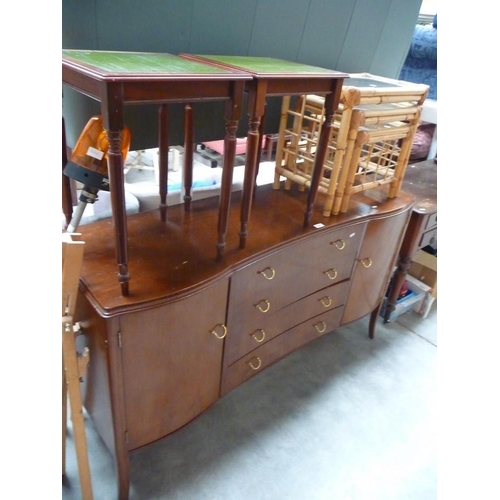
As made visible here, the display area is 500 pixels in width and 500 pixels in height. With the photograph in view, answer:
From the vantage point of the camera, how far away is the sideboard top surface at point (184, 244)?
94 centimetres

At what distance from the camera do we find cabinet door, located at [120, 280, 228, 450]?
0.97m

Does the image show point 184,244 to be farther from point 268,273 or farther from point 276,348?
point 276,348

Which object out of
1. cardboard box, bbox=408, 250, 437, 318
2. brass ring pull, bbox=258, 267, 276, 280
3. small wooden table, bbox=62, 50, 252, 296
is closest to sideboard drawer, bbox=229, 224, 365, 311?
brass ring pull, bbox=258, 267, 276, 280

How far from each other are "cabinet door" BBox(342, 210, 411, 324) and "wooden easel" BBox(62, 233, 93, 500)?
1.07 metres

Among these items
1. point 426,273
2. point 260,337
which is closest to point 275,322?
point 260,337

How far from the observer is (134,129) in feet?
3.97

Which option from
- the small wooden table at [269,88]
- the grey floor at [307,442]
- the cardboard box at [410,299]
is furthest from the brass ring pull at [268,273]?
the cardboard box at [410,299]

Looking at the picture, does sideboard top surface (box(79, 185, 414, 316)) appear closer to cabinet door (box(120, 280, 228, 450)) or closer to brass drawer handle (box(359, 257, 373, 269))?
cabinet door (box(120, 280, 228, 450))

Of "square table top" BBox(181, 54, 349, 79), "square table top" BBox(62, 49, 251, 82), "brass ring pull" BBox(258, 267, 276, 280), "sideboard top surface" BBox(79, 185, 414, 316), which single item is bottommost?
"brass ring pull" BBox(258, 267, 276, 280)

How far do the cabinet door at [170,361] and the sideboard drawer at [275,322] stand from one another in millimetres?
59
